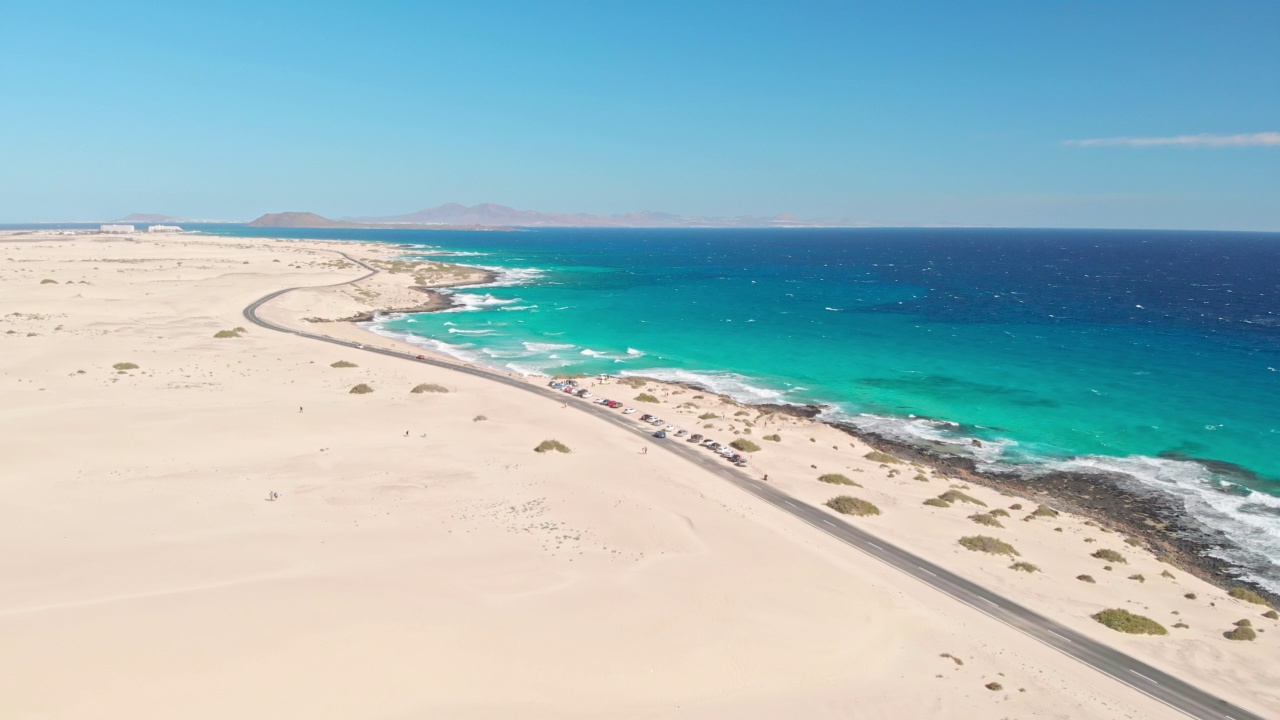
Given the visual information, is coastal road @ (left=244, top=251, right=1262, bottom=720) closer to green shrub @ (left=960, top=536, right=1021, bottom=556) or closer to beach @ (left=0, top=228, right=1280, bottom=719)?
beach @ (left=0, top=228, right=1280, bottom=719)

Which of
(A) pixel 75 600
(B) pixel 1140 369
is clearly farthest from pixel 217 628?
(B) pixel 1140 369

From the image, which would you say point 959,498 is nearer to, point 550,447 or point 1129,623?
point 1129,623

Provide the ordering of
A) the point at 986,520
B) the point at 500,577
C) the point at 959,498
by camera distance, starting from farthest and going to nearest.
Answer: the point at 959,498 < the point at 986,520 < the point at 500,577

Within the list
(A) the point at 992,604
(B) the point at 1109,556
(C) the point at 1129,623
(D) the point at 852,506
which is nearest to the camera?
(C) the point at 1129,623

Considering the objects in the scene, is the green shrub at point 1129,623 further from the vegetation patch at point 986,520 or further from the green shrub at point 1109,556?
the vegetation patch at point 986,520

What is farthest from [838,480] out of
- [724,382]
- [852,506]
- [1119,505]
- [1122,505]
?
[724,382]
